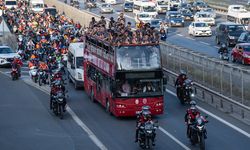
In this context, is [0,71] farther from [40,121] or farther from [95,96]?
[40,121]

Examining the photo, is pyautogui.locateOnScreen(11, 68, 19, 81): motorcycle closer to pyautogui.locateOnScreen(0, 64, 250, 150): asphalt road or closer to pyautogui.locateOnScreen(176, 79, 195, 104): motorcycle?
pyautogui.locateOnScreen(0, 64, 250, 150): asphalt road

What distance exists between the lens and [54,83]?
30609 mm

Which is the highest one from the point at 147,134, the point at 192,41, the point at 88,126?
the point at 147,134

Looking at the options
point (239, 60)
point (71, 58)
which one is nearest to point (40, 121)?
point (71, 58)

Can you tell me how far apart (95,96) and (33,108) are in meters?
2.57

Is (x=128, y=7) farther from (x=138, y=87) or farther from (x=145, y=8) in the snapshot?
(x=138, y=87)

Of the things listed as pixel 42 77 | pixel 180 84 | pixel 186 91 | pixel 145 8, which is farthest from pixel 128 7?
pixel 186 91

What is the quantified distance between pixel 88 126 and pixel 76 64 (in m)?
10.9

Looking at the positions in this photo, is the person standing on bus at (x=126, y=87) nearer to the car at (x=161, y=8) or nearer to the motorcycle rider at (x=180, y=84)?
the motorcycle rider at (x=180, y=84)

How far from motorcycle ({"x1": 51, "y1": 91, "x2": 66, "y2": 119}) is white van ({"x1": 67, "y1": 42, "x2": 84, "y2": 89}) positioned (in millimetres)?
7439

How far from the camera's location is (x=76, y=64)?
3841 centimetres

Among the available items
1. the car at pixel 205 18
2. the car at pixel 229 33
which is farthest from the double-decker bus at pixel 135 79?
the car at pixel 205 18

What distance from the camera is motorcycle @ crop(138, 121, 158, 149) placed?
22953mm

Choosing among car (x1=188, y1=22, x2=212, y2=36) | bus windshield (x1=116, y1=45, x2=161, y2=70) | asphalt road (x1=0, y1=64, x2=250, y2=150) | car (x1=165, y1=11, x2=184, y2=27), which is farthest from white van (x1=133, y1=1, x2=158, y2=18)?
bus windshield (x1=116, y1=45, x2=161, y2=70)
